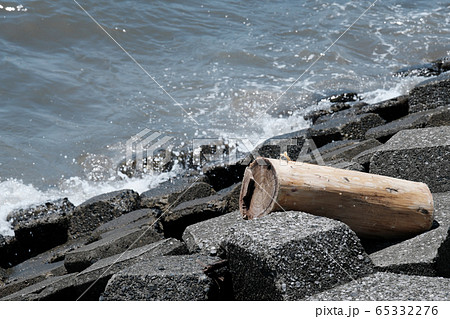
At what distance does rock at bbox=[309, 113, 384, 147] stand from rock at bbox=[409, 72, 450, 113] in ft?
1.98

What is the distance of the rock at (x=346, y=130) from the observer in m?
7.72

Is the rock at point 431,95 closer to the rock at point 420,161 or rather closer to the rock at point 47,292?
the rock at point 420,161

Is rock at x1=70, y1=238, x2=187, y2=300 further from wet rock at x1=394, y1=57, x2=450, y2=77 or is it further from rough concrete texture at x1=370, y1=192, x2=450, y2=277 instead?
wet rock at x1=394, y1=57, x2=450, y2=77

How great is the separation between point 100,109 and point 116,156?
2.01 m

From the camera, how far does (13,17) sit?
14.3m

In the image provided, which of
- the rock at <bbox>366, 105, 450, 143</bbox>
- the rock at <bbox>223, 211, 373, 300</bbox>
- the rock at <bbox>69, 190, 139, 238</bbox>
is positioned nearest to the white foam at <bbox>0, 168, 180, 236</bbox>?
the rock at <bbox>69, 190, 139, 238</bbox>

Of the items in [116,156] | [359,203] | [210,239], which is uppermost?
[359,203]

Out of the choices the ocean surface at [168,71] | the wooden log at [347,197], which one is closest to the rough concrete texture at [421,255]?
the wooden log at [347,197]

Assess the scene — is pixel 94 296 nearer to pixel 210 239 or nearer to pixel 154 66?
pixel 210 239

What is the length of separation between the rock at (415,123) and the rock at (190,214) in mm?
2234

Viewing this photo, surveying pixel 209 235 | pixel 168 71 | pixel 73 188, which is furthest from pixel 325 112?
pixel 209 235

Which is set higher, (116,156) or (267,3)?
(267,3)

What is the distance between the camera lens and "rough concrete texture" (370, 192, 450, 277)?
141 inches
